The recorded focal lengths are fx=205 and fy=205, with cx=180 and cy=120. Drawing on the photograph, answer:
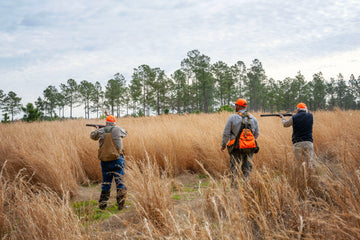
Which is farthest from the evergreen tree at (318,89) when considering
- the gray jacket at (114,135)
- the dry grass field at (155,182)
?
the gray jacket at (114,135)

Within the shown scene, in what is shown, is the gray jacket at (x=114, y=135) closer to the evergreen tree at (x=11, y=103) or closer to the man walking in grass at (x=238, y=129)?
the man walking in grass at (x=238, y=129)

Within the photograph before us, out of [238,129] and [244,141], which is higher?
[238,129]

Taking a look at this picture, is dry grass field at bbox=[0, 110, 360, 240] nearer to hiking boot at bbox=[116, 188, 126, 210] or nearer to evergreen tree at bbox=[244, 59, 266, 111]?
hiking boot at bbox=[116, 188, 126, 210]

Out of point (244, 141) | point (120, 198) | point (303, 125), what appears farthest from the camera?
point (303, 125)

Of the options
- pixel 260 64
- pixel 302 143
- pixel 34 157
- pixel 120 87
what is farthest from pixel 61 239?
pixel 260 64

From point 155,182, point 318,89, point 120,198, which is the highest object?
point 318,89

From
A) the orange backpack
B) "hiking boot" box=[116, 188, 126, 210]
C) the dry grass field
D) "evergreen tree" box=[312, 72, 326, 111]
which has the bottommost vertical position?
"hiking boot" box=[116, 188, 126, 210]

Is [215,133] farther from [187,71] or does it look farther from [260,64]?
[260,64]

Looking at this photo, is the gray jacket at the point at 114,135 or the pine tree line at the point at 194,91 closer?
the gray jacket at the point at 114,135

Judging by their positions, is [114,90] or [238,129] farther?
[114,90]

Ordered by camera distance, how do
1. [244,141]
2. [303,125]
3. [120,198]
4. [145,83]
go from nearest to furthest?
1. [120,198]
2. [244,141]
3. [303,125]
4. [145,83]

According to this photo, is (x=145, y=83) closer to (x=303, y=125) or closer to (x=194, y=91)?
(x=194, y=91)

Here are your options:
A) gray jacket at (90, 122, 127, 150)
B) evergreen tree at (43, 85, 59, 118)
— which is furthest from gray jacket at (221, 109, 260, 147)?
evergreen tree at (43, 85, 59, 118)

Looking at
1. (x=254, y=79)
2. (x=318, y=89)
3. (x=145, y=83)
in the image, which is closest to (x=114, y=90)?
(x=145, y=83)
